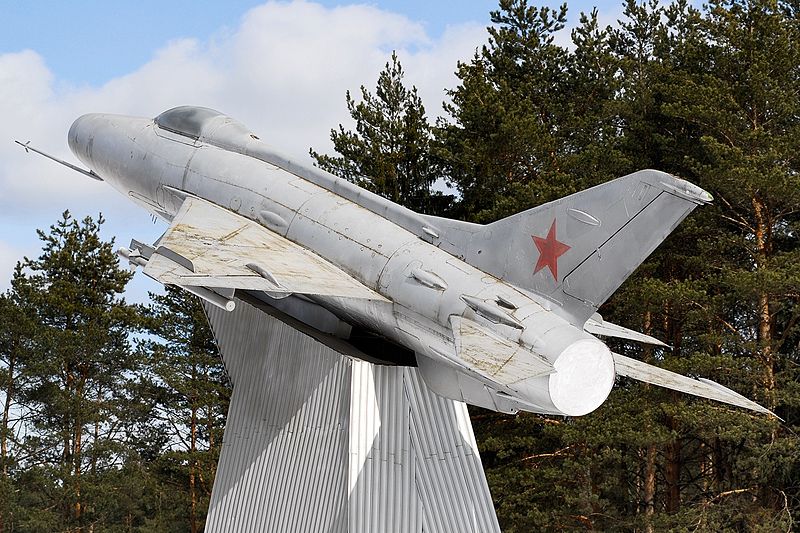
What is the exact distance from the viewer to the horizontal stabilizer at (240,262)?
24.3 ft

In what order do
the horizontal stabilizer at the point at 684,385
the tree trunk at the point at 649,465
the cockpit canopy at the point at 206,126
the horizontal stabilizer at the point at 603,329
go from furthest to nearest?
the tree trunk at the point at 649,465 → the cockpit canopy at the point at 206,126 → the horizontal stabilizer at the point at 603,329 → the horizontal stabilizer at the point at 684,385

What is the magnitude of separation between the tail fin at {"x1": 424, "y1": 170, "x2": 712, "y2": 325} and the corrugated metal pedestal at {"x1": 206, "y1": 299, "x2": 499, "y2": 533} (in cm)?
163

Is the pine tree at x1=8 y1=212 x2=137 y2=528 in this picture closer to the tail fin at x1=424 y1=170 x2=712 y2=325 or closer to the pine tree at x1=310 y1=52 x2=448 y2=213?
the pine tree at x1=310 y1=52 x2=448 y2=213

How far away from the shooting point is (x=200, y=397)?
20.1 metres

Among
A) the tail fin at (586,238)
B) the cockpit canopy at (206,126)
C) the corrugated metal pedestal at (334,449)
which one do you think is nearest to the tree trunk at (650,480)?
the corrugated metal pedestal at (334,449)

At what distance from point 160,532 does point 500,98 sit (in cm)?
1150

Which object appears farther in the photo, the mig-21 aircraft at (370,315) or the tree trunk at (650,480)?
the tree trunk at (650,480)

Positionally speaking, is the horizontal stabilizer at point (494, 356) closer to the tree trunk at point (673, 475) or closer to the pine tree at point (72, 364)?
the tree trunk at point (673, 475)

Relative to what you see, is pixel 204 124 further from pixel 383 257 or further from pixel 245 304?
pixel 383 257

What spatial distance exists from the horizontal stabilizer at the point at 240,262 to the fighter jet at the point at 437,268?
0.06ft

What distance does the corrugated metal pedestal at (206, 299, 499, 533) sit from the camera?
845 centimetres

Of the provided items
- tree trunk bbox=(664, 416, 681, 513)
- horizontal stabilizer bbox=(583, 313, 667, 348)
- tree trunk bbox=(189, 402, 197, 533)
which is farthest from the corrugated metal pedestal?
tree trunk bbox=(189, 402, 197, 533)

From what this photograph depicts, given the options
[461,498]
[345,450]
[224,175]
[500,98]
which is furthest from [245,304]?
[500,98]

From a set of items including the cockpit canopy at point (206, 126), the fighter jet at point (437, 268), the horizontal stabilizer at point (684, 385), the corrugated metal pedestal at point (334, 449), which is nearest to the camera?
the fighter jet at point (437, 268)
